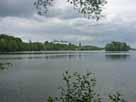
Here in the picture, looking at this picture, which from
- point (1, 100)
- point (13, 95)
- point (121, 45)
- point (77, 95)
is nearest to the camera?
point (77, 95)

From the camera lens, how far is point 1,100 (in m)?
16.8

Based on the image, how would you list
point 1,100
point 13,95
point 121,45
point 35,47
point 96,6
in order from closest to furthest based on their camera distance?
point 96,6
point 1,100
point 13,95
point 35,47
point 121,45

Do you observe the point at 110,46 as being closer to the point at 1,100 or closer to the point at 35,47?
the point at 35,47

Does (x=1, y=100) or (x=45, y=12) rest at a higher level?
(x=45, y=12)

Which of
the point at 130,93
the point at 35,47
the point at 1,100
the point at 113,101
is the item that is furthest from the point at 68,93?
the point at 35,47

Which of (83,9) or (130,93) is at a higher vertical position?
(83,9)

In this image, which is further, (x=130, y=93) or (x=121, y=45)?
(x=121, y=45)

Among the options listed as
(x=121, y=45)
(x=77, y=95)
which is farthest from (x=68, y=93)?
(x=121, y=45)

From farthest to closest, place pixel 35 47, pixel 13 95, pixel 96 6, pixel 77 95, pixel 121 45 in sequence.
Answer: pixel 121 45 < pixel 35 47 < pixel 13 95 < pixel 77 95 < pixel 96 6

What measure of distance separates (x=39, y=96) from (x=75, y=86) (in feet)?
42.2

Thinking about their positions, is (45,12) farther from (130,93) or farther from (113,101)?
(130,93)

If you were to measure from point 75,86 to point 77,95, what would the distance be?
12.6 inches

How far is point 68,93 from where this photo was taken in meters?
5.00

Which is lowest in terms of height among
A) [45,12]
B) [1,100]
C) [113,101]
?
[1,100]
